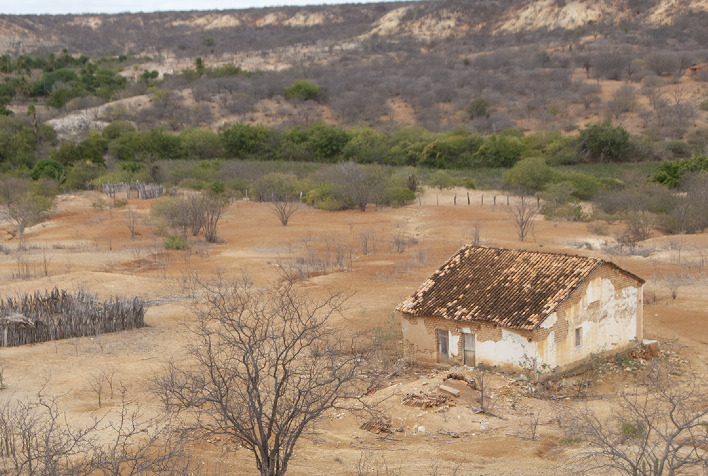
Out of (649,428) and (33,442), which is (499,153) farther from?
(649,428)

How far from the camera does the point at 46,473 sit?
24.2 ft

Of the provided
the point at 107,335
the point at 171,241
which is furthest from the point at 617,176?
the point at 107,335

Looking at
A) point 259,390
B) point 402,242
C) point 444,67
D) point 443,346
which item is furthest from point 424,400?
point 444,67

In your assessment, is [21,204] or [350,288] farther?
[21,204]

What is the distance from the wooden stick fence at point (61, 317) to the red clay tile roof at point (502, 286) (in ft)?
20.2

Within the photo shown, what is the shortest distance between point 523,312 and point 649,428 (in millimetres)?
6194

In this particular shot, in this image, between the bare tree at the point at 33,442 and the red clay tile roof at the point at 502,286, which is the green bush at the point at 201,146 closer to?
the red clay tile roof at the point at 502,286

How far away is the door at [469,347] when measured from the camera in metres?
14.8

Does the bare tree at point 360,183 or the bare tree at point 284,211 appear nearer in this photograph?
the bare tree at point 284,211

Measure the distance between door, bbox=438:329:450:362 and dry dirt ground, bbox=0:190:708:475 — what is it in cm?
38

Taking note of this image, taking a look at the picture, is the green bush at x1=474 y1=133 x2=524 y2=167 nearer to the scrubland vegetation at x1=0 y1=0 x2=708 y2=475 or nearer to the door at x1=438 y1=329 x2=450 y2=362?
the scrubland vegetation at x1=0 y1=0 x2=708 y2=475

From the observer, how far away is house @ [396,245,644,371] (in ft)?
46.7

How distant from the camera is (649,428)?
8203 millimetres

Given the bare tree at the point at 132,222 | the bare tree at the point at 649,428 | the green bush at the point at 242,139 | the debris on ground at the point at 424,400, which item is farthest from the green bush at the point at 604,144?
the debris on ground at the point at 424,400
